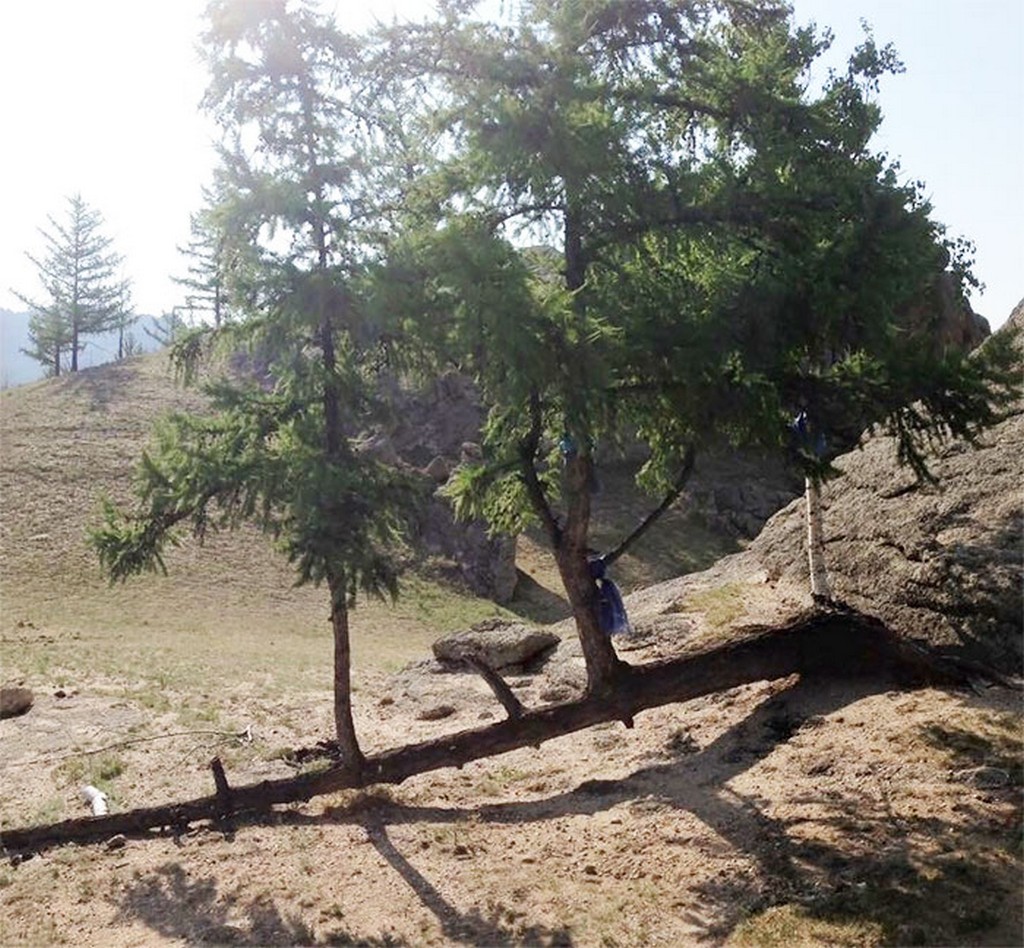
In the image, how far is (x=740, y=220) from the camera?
10.3 metres

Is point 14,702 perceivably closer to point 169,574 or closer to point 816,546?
point 816,546

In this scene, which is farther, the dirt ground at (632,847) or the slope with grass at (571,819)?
the slope with grass at (571,819)

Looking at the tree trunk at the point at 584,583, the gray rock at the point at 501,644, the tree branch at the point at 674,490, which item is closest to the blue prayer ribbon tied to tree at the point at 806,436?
the tree branch at the point at 674,490

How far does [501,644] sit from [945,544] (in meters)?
7.65

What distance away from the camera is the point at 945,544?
12016 millimetres

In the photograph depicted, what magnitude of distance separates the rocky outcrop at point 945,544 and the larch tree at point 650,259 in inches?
66.5

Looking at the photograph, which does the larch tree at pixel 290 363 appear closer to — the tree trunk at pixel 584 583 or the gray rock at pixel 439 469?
the tree trunk at pixel 584 583

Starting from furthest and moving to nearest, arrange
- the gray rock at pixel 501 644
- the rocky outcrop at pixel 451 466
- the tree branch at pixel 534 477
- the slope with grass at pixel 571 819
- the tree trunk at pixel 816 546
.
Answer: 1. the rocky outcrop at pixel 451 466
2. the gray rock at pixel 501 644
3. the tree trunk at pixel 816 546
4. the tree branch at pixel 534 477
5. the slope with grass at pixel 571 819

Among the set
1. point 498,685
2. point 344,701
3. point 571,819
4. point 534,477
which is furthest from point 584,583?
point 344,701

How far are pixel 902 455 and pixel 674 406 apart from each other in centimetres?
270

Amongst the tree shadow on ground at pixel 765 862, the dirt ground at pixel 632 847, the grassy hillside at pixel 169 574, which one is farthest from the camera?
the grassy hillside at pixel 169 574

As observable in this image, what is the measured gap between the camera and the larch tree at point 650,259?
9.27 m

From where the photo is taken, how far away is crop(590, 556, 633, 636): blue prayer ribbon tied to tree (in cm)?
1105

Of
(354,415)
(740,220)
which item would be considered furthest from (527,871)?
(740,220)
